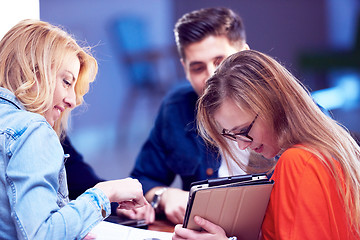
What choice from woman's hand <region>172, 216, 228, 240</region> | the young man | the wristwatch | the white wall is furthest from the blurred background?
woman's hand <region>172, 216, 228, 240</region>

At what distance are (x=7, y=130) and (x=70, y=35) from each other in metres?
0.37

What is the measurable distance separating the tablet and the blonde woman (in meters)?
0.17

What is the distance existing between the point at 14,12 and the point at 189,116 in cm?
75

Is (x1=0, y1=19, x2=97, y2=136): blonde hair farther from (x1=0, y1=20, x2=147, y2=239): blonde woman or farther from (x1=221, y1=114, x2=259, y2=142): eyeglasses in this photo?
(x1=221, y1=114, x2=259, y2=142): eyeglasses

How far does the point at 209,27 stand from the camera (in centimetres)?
164

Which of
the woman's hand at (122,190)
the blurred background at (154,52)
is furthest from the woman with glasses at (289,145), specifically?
the blurred background at (154,52)

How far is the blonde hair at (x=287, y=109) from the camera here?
96 cm

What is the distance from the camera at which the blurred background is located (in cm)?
325

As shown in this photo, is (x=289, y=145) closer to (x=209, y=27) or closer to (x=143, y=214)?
(x=143, y=214)

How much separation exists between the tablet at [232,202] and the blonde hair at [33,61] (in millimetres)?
401

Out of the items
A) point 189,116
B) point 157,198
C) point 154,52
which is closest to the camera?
point 157,198

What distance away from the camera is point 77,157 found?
59.1 inches

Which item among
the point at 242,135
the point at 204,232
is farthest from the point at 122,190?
the point at 242,135

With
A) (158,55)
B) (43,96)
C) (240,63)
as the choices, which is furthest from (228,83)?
(158,55)
